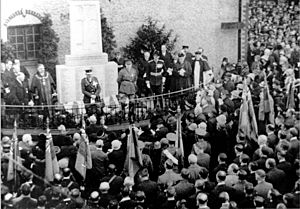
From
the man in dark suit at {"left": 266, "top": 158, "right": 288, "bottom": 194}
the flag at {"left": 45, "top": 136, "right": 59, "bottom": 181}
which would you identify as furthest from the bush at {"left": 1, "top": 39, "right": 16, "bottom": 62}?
the man in dark suit at {"left": 266, "top": 158, "right": 288, "bottom": 194}

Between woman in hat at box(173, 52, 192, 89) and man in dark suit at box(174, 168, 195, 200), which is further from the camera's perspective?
woman in hat at box(173, 52, 192, 89)

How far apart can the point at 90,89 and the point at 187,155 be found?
304cm

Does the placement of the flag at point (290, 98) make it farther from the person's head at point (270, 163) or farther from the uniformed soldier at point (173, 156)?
the person's head at point (270, 163)

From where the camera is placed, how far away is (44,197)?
725 cm

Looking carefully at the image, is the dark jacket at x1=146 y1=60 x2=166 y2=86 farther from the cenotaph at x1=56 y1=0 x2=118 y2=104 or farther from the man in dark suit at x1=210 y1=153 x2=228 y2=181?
the man in dark suit at x1=210 y1=153 x2=228 y2=181

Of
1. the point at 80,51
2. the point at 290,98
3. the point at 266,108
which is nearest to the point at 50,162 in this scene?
the point at 266,108

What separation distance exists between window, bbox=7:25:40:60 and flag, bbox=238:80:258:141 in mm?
6020

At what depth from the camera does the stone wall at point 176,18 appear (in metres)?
15.4

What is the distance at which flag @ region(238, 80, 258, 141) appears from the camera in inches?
393

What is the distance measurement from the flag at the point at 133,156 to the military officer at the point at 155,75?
4263mm

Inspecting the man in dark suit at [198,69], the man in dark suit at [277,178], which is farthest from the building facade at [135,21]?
the man in dark suit at [277,178]

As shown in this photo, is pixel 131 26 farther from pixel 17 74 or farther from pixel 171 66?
pixel 17 74

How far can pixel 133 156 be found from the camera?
8.97 m

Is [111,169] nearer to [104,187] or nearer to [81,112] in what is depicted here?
[104,187]
